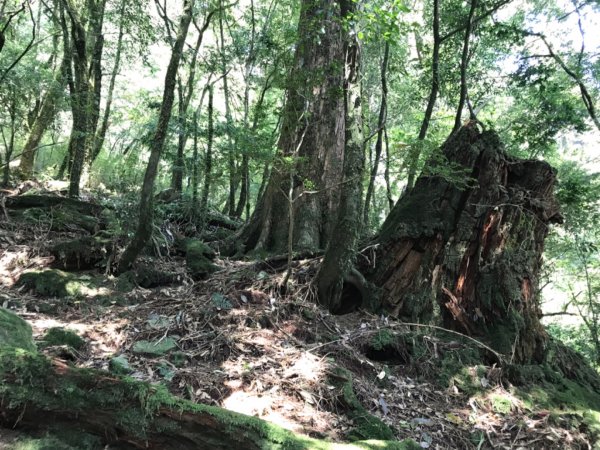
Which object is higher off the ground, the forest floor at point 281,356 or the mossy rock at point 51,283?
the mossy rock at point 51,283

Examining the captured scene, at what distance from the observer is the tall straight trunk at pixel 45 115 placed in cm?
1071

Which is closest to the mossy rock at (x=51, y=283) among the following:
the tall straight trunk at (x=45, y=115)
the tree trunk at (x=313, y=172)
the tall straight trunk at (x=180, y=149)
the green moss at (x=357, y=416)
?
the tree trunk at (x=313, y=172)

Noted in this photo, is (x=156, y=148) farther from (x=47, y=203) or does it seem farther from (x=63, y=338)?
(x=47, y=203)

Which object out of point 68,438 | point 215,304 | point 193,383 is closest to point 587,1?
point 215,304

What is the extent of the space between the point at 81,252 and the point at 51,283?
2.63 feet

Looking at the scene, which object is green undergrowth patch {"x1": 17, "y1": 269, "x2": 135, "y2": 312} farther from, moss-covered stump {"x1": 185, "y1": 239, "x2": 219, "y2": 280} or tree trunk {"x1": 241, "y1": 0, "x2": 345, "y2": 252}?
tree trunk {"x1": 241, "y1": 0, "x2": 345, "y2": 252}

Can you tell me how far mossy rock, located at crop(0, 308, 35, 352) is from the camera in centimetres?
304

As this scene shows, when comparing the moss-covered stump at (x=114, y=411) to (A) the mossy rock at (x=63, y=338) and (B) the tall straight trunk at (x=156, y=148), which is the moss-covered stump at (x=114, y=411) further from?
(B) the tall straight trunk at (x=156, y=148)

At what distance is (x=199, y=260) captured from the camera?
7.02m

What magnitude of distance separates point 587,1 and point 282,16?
31.6 feet

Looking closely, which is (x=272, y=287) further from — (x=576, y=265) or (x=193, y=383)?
(x=576, y=265)

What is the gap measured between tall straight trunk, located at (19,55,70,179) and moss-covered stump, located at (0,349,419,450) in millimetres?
10110

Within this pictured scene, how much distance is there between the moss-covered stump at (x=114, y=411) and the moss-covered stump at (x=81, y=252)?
15.8ft

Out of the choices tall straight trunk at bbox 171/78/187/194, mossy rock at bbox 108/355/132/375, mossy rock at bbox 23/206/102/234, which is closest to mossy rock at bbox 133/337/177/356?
mossy rock at bbox 108/355/132/375
